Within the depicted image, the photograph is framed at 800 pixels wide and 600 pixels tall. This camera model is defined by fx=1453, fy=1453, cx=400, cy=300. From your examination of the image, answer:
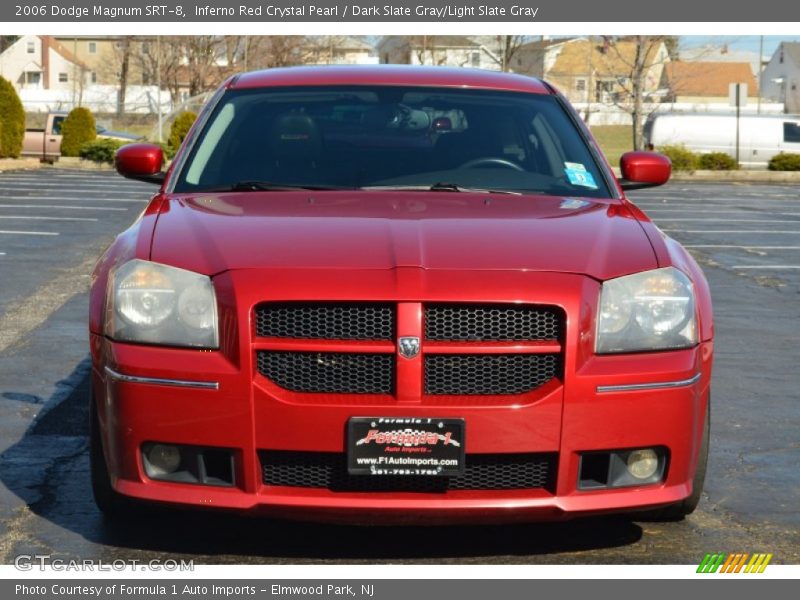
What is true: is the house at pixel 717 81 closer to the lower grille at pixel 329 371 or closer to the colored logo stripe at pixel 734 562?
the colored logo stripe at pixel 734 562

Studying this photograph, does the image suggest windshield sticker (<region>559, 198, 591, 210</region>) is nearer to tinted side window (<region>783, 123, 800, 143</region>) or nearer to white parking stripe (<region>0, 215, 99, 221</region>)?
white parking stripe (<region>0, 215, 99, 221</region>)

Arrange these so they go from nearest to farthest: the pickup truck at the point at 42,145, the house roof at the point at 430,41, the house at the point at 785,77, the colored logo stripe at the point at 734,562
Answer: the colored logo stripe at the point at 734,562
the pickup truck at the point at 42,145
the house roof at the point at 430,41
the house at the point at 785,77

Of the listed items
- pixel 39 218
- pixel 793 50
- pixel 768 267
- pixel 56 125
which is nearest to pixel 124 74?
pixel 56 125

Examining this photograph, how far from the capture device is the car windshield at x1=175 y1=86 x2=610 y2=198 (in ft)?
17.6

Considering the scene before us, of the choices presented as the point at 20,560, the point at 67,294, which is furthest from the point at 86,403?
the point at 67,294

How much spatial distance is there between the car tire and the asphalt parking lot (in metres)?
0.04

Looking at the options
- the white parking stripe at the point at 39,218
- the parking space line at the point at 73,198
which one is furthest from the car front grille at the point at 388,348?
the parking space line at the point at 73,198

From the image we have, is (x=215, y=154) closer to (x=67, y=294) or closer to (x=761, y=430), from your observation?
(x=761, y=430)

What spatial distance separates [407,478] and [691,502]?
3.71 feet

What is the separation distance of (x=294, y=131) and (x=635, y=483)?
6.90 feet

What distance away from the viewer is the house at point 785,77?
333ft

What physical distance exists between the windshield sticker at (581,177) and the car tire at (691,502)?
108 centimetres

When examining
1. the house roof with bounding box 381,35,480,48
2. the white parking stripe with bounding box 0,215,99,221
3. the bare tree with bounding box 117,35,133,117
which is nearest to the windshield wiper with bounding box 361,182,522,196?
the white parking stripe with bounding box 0,215,99,221

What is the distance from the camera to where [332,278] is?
13.5 ft
